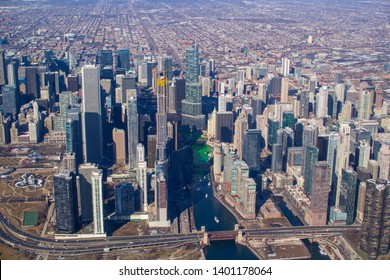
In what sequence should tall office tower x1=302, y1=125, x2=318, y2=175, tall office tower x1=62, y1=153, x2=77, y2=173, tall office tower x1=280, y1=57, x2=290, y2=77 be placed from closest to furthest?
tall office tower x1=62, y1=153, x2=77, y2=173 < tall office tower x1=302, y1=125, x2=318, y2=175 < tall office tower x1=280, y1=57, x2=290, y2=77

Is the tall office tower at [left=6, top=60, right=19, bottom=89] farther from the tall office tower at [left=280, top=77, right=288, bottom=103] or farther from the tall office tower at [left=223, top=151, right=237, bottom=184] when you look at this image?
the tall office tower at [left=223, top=151, right=237, bottom=184]

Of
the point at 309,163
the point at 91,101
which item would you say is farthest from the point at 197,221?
the point at 91,101

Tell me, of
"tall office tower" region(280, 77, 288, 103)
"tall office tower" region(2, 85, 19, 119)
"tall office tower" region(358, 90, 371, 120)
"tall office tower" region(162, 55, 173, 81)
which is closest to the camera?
"tall office tower" region(358, 90, 371, 120)

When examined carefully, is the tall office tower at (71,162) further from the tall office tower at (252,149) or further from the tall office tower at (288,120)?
the tall office tower at (288,120)

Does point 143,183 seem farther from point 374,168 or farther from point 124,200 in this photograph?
point 374,168

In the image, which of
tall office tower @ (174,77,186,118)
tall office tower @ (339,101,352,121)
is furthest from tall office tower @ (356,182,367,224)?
tall office tower @ (174,77,186,118)

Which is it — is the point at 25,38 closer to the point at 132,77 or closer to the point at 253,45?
the point at 132,77
